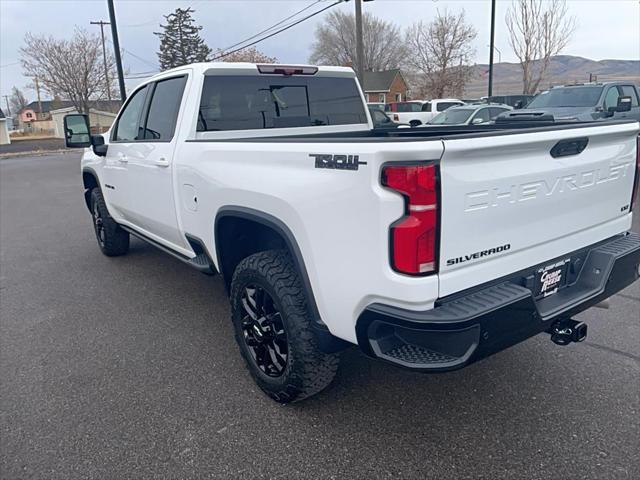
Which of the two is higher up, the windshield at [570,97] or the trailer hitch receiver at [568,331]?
the windshield at [570,97]

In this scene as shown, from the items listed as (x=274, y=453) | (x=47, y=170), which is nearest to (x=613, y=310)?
(x=274, y=453)

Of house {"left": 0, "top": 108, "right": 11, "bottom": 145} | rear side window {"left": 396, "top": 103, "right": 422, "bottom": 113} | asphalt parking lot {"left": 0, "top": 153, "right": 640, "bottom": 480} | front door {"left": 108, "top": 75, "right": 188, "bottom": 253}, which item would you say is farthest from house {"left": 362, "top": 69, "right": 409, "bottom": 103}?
asphalt parking lot {"left": 0, "top": 153, "right": 640, "bottom": 480}

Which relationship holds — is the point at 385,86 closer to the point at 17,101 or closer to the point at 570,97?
the point at 570,97

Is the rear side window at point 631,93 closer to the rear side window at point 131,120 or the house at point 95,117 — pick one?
the rear side window at point 131,120

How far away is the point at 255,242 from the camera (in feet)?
10.6

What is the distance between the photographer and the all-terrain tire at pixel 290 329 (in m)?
2.56

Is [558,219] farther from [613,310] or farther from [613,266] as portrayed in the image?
[613,310]

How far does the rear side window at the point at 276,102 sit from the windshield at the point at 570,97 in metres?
8.63

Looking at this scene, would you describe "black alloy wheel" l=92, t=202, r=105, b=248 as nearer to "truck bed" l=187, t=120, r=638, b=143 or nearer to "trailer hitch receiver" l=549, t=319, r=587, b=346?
"truck bed" l=187, t=120, r=638, b=143

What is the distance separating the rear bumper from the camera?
201 centimetres

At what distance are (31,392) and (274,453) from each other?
1702mm

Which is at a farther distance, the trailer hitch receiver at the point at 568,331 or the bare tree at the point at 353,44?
the bare tree at the point at 353,44

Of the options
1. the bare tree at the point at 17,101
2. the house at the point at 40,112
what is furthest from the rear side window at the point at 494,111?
the bare tree at the point at 17,101

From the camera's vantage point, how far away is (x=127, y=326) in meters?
4.15
